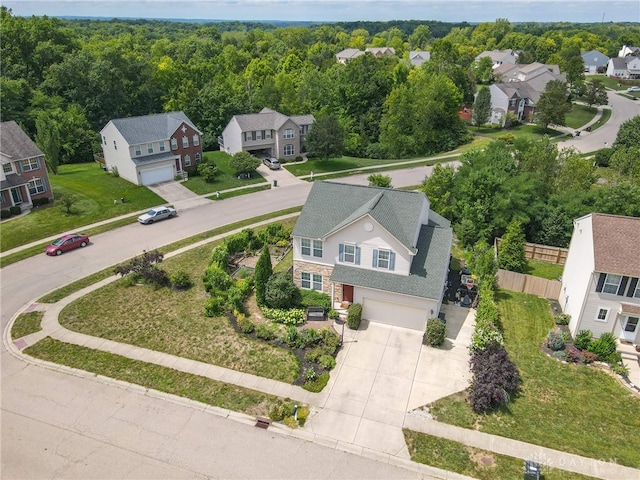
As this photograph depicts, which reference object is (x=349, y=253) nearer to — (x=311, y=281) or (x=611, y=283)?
(x=311, y=281)

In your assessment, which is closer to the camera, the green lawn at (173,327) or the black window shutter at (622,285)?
the green lawn at (173,327)

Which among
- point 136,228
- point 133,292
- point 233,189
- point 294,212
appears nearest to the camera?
point 133,292

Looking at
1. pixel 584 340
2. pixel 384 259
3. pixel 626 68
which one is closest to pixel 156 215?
pixel 384 259

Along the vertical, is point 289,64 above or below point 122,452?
above

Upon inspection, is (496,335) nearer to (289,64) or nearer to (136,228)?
(136,228)

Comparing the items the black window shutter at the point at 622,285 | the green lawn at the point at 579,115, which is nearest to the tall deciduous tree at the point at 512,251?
the black window shutter at the point at 622,285

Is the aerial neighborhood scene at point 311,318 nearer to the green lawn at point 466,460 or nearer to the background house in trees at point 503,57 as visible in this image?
the green lawn at point 466,460

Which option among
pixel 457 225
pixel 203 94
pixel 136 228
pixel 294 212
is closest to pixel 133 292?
pixel 136 228
